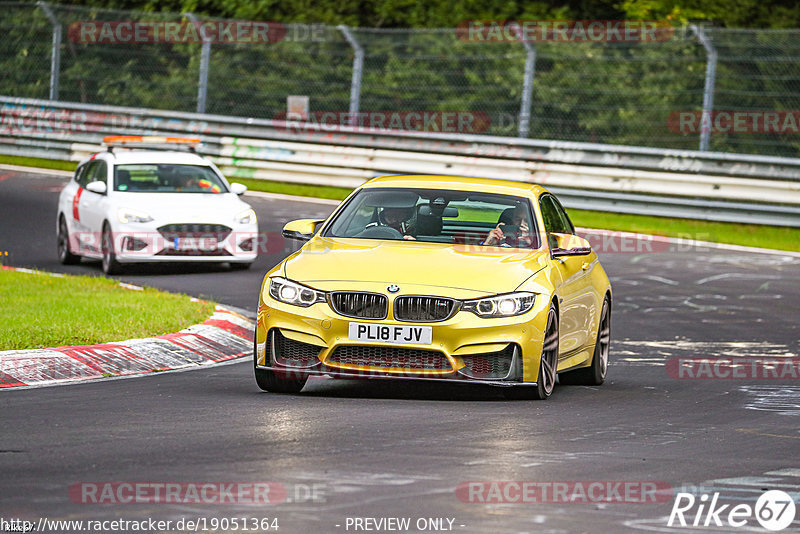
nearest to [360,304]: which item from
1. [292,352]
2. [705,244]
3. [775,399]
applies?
[292,352]

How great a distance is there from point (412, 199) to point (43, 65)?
70.2ft

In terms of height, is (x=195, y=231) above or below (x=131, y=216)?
below

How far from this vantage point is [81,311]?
1335 cm

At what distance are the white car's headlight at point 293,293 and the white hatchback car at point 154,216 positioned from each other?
27.9 ft

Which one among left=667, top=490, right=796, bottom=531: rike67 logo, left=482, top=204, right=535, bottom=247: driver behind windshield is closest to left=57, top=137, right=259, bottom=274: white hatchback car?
left=482, top=204, right=535, bottom=247: driver behind windshield

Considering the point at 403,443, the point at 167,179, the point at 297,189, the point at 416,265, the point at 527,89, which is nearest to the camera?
the point at 403,443

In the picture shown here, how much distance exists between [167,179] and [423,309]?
10493 mm

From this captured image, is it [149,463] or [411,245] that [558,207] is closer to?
[411,245]

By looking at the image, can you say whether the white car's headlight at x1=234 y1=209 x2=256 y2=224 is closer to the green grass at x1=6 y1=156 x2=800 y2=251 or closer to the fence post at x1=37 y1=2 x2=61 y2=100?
the green grass at x1=6 y1=156 x2=800 y2=251

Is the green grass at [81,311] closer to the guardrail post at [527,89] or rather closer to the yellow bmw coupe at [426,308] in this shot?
the yellow bmw coupe at [426,308]

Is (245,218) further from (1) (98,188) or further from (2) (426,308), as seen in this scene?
(2) (426,308)

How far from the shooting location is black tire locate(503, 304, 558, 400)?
33.0 ft

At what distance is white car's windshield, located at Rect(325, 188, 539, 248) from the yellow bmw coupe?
14 millimetres

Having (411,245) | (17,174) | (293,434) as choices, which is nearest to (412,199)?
(411,245)
